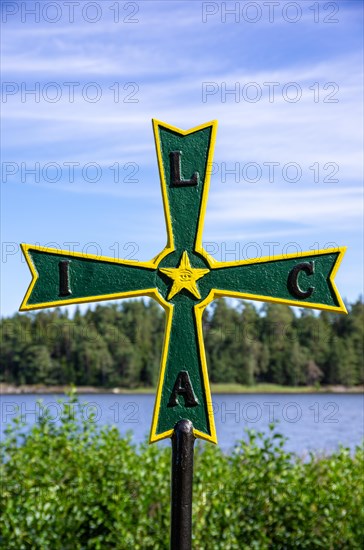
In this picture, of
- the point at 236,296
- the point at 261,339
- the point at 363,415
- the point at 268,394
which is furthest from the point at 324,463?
the point at 261,339

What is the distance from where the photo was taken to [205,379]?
14.0ft

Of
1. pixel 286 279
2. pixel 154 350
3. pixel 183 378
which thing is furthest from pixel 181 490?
pixel 154 350

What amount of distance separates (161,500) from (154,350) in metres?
44.9

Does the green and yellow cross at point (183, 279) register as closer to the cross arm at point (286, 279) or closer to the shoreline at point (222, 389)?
the cross arm at point (286, 279)

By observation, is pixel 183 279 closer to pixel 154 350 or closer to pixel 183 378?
pixel 183 378

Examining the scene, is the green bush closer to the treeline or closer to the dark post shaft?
the dark post shaft

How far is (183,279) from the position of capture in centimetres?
433

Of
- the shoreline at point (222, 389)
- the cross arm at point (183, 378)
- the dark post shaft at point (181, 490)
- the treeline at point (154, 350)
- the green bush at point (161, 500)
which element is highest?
the treeline at point (154, 350)

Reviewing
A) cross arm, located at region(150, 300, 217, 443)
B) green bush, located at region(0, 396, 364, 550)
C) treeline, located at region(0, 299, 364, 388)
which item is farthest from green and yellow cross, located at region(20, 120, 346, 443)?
treeline, located at region(0, 299, 364, 388)

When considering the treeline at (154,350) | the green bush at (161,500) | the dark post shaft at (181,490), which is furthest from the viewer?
the treeline at (154,350)

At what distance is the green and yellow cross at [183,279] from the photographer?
4.26 m

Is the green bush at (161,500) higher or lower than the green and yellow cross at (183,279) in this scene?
lower

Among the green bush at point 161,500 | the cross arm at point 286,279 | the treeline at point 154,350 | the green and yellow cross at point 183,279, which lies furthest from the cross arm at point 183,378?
the treeline at point 154,350

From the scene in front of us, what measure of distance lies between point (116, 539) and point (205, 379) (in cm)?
388
